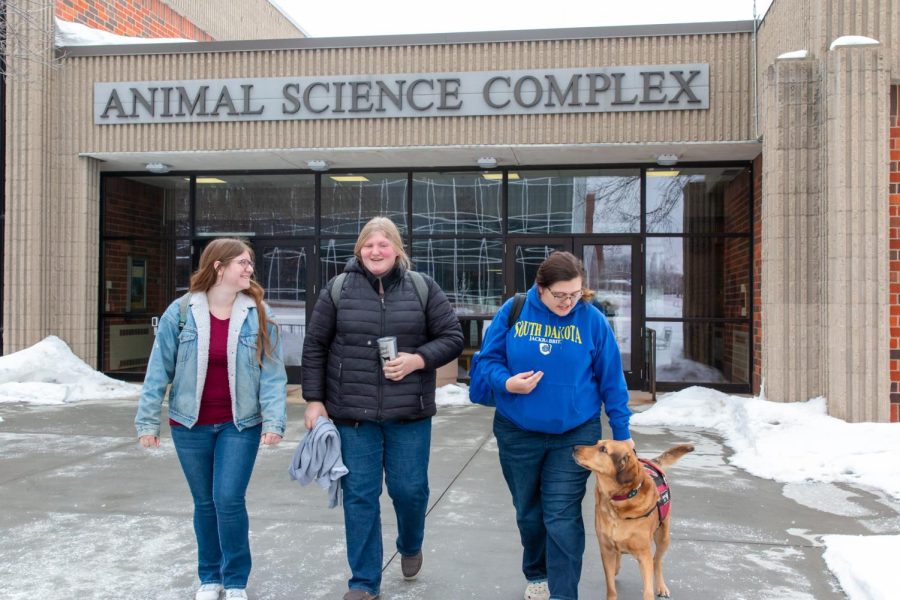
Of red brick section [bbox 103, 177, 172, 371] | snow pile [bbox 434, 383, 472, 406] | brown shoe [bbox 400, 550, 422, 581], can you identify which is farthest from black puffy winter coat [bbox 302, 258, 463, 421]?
red brick section [bbox 103, 177, 172, 371]

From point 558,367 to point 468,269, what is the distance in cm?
829

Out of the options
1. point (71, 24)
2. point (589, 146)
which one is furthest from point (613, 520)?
point (71, 24)

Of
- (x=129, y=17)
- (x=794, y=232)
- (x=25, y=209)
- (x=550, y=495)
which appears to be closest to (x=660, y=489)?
(x=550, y=495)

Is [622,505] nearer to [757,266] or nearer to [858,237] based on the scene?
[858,237]

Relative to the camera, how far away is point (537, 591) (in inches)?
147

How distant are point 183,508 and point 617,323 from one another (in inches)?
297

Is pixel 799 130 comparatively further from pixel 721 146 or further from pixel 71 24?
pixel 71 24

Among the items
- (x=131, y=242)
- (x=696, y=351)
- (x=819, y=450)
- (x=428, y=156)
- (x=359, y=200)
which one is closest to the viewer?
(x=819, y=450)

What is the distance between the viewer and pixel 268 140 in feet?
35.7

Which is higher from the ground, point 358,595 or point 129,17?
point 129,17

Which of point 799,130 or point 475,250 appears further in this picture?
point 475,250

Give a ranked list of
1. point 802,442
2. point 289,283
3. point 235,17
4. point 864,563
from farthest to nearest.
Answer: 1. point 235,17
2. point 289,283
3. point 802,442
4. point 864,563

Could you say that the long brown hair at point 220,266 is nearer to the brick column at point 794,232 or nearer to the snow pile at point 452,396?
the brick column at point 794,232

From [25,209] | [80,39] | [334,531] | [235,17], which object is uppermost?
[235,17]
